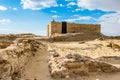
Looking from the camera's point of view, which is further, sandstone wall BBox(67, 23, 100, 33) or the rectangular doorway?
sandstone wall BBox(67, 23, 100, 33)

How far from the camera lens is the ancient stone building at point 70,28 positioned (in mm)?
39688

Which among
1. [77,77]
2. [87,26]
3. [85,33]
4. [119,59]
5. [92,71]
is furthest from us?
[87,26]

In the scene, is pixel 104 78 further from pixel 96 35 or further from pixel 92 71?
pixel 96 35

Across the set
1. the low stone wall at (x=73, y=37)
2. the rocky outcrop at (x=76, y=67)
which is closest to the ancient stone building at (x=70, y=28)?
the low stone wall at (x=73, y=37)

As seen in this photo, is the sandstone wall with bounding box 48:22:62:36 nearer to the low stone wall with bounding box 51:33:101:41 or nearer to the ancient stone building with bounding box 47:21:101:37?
the ancient stone building with bounding box 47:21:101:37

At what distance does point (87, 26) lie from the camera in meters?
41.9

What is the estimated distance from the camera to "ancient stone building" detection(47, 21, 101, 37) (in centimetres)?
3969

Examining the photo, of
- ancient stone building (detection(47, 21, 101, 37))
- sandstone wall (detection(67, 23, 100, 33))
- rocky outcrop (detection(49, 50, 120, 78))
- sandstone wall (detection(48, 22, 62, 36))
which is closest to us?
rocky outcrop (detection(49, 50, 120, 78))

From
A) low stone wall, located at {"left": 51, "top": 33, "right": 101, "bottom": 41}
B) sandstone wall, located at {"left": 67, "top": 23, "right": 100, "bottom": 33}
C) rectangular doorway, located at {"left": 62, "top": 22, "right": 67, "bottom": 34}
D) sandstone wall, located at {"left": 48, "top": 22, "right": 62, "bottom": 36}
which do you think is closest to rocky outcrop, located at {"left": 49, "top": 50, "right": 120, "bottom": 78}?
low stone wall, located at {"left": 51, "top": 33, "right": 101, "bottom": 41}

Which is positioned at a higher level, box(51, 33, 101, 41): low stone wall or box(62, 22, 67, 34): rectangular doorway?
box(62, 22, 67, 34): rectangular doorway

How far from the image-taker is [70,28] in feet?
135

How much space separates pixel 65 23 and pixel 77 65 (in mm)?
29875

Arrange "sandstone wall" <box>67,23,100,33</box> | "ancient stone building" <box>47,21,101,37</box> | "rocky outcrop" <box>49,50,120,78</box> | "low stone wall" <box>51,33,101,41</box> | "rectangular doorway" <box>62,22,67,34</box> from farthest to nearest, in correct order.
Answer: "sandstone wall" <box>67,23,100,33</box>, "rectangular doorway" <box>62,22,67,34</box>, "ancient stone building" <box>47,21,101,37</box>, "low stone wall" <box>51,33,101,41</box>, "rocky outcrop" <box>49,50,120,78</box>

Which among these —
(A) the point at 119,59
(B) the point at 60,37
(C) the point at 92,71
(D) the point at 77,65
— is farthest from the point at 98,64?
(B) the point at 60,37
